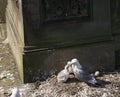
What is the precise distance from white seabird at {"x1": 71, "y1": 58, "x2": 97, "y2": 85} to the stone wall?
34.1 inches

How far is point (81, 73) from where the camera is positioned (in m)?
6.16

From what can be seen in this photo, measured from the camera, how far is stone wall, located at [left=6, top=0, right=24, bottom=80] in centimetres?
639

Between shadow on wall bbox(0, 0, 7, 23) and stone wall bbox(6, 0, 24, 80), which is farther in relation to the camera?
shadow on wall bbox(0, 0, 7, 23)

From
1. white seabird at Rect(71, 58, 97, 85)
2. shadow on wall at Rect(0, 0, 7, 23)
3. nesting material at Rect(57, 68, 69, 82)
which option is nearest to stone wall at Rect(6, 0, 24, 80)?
nesting material at Rect(57, 68, 69, 82)

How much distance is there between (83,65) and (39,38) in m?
0.89

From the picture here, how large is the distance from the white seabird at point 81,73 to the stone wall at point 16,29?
2.84ft

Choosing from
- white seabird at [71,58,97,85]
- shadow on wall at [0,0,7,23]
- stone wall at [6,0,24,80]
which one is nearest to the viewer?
white seabird at [71,58,97,85]

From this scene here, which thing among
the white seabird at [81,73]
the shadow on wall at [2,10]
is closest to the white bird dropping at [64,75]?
the white seabird at [81,73]

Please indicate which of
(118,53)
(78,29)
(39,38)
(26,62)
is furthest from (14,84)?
(118,53)

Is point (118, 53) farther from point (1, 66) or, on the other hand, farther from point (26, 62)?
point (1, 66)

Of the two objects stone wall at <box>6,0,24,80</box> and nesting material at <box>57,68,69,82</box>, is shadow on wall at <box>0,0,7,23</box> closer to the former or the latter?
stone wall at <box>6,0,24,80</box>

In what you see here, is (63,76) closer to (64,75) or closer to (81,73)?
(64,75)

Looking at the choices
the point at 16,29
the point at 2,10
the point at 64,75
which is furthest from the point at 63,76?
the point at 2,10

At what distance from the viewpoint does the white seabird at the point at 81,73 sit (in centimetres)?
614
